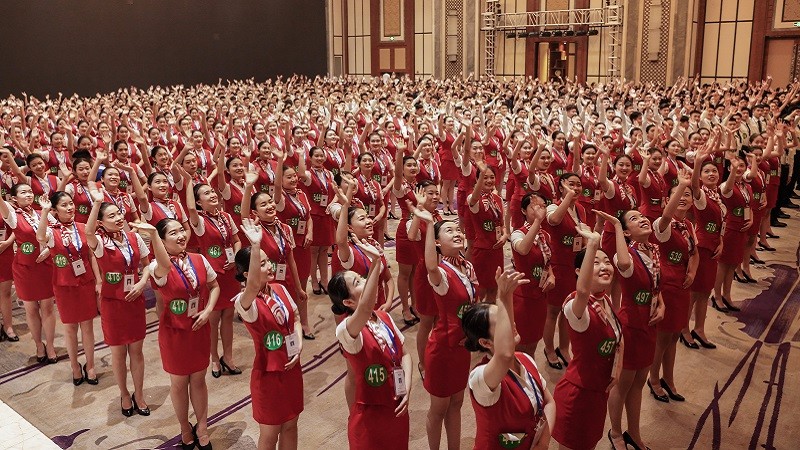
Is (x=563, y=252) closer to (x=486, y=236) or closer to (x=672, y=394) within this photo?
(x=486, y=236)

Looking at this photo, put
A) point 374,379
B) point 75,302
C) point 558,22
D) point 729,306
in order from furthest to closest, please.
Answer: point 558,22
point 729,306
point 75,302
point 374,379

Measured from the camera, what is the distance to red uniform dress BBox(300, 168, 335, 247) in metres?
6.95

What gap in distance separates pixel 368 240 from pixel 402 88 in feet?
49.5

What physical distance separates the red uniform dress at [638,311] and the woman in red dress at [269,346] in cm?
202

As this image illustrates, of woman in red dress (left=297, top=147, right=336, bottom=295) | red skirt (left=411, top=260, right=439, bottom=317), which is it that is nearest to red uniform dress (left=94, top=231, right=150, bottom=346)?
red skirt (left=411, top=260, right=439, bottom=317)

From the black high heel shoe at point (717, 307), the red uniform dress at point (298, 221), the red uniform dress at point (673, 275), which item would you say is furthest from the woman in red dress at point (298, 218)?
the black high heel shoe at point (717, 307)

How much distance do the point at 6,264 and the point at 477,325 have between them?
4.98m

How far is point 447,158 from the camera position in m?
10.5

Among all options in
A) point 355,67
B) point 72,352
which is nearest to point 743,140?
point 72,352

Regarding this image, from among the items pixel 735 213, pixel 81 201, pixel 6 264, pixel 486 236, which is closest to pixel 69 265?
pixel 6 264

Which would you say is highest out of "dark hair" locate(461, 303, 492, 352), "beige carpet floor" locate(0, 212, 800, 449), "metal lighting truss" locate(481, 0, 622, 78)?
"metal lighting truss" locate(481, 0, 622, 78)

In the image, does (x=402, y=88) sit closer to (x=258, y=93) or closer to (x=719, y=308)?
(x=258, y=93)

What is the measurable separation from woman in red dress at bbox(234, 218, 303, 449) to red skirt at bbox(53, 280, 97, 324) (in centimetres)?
223

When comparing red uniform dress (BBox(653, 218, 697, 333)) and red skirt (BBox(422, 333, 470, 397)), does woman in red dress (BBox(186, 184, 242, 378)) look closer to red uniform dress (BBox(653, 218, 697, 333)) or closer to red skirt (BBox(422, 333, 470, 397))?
red skirt (BBox(422, 333, 470, 397))
